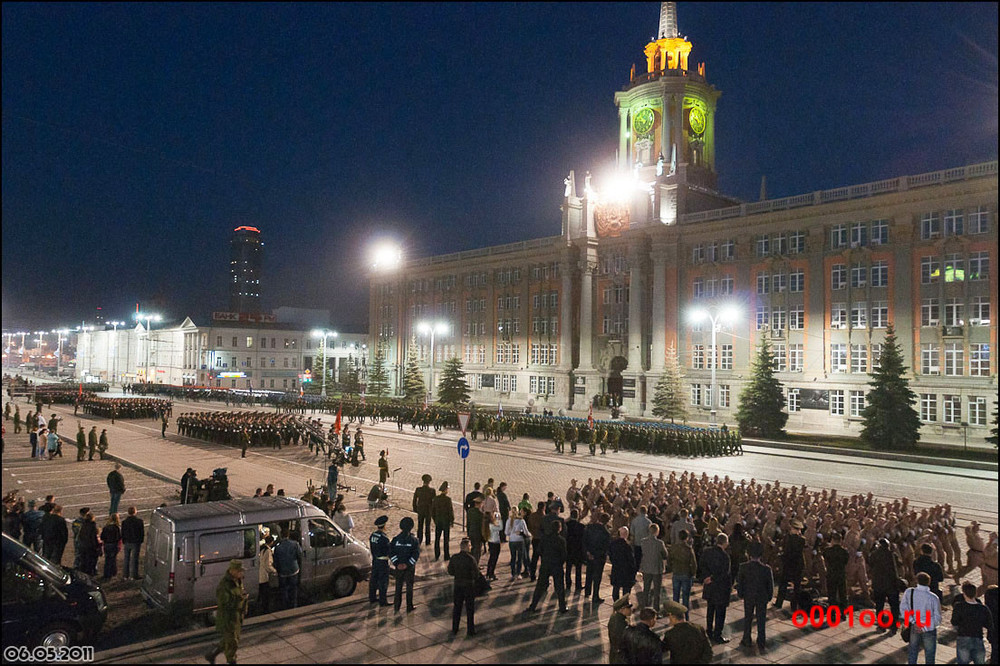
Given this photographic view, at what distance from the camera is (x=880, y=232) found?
47.1 meters

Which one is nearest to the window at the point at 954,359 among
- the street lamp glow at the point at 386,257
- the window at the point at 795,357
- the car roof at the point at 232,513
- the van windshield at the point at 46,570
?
the window at the point at 795,357

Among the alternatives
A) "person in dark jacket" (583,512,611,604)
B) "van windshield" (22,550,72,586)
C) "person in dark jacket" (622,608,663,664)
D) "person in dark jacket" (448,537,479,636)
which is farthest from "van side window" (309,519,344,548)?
"person in dark jacket" (622,608,663,664)

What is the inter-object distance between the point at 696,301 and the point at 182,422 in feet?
134

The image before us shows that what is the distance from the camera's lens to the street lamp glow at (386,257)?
8329cm

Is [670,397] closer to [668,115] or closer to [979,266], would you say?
[979,266]

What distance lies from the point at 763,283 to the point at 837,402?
10.8m

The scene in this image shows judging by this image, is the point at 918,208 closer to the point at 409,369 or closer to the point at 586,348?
the point at 586,348

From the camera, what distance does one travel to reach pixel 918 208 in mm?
44938

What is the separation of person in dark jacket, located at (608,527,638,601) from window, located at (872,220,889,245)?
4413 cm

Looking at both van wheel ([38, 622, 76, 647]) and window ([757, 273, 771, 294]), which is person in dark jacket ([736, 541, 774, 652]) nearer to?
van wheel ([38, 622, 76, 647])

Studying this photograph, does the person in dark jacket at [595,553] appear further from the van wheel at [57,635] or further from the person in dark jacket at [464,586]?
the van wheel at [57,635]

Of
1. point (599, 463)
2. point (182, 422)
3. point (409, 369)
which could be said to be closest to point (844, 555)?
point (599, 463)

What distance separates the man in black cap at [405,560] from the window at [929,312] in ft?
146

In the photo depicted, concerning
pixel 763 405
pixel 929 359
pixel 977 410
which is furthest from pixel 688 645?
pixel 929 359
